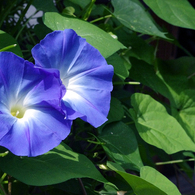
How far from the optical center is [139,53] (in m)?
0.95

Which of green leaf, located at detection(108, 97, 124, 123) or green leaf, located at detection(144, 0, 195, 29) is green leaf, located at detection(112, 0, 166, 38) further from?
green leaf, located at detection(108, 97, 124, 123)

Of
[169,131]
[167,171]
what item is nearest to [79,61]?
[169,131]

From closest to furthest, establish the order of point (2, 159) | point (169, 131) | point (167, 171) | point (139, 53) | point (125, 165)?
point (2, 159)
point (125, 165)
point (169, 131)
point (139, 53)
point (167, 171)

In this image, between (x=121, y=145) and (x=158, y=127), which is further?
(x=158, y=127)

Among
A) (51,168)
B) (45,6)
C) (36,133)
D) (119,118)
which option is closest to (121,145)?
(119,118)

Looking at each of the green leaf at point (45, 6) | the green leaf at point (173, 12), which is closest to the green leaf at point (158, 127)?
the green leaf at point (173, 12)

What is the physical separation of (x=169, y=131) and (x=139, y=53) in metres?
0.31

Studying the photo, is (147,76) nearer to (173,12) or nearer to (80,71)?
(173,12)

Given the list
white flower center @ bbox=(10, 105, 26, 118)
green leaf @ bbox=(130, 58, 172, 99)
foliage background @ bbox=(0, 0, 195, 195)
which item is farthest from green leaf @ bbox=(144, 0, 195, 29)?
white flower center @ bbox=(10, 105, 26, 118)

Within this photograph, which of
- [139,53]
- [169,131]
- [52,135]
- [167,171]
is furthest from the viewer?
[167,171]

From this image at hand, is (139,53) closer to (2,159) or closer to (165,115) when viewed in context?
(165,115)

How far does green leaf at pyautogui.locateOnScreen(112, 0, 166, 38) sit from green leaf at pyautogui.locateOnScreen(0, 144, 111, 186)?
367 millimetres

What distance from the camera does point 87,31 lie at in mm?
611

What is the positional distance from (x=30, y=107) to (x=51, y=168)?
140 millimetres
